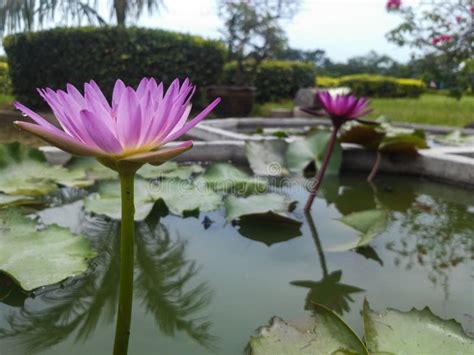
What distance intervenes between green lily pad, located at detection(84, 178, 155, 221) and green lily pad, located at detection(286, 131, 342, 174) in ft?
2.64

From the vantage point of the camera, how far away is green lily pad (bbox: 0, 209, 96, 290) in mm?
863

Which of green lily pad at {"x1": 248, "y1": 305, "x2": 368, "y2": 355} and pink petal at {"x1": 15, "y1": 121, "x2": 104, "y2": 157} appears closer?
pink petal at {"x1": 15, "y1": 121, "x2": 104, "y2": 157}

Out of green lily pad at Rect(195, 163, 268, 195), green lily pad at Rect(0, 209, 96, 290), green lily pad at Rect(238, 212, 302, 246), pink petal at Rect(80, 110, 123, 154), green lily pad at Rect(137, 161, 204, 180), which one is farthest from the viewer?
green lily pad at Rect(137, 161, 204, 180)

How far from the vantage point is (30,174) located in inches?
61.5

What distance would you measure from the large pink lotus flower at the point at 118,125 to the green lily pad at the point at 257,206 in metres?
0.76

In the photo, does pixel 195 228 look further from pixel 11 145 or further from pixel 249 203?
pixel 11 145

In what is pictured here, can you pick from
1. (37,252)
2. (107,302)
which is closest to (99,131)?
(107,302)

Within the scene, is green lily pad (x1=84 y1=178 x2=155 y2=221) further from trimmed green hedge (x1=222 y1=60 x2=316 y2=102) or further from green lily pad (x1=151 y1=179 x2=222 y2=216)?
trimmed green hedge (x1=222 y1=60 x2=316 y2=102)

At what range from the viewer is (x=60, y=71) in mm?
6273

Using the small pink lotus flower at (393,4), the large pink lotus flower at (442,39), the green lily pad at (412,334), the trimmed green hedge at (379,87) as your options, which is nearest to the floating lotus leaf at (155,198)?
the green lily pad at (412,334)

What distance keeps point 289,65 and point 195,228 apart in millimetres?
7537

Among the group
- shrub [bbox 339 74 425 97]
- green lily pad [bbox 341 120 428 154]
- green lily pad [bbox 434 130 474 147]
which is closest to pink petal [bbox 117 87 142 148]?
green lily pad [bbox 341 120 428 154]

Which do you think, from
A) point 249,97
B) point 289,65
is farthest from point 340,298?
point 289,65

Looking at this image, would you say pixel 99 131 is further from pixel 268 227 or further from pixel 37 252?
pixel 268 227
